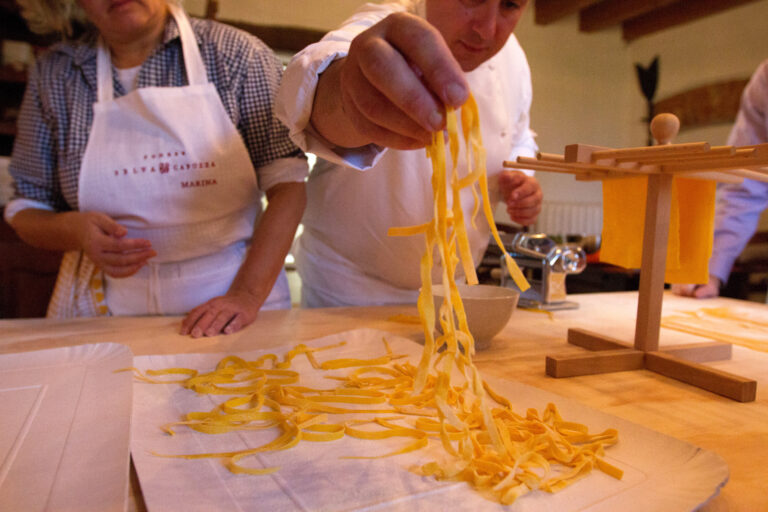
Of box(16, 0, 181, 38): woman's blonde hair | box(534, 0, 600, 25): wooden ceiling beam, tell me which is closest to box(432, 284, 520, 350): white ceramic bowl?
box(16, 0, 181, 38): woman's blonde hair

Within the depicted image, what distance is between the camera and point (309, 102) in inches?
24.9

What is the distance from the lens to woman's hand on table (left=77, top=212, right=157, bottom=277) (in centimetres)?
95

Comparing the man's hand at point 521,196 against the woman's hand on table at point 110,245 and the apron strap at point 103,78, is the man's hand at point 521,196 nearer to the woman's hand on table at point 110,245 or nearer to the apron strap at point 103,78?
the woman's hand on table at point 110,245

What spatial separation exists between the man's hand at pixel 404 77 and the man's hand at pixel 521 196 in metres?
0.69

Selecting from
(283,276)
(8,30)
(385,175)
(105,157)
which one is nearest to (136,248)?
(105,157)

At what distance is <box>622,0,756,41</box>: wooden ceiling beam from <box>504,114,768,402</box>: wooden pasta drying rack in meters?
4.18

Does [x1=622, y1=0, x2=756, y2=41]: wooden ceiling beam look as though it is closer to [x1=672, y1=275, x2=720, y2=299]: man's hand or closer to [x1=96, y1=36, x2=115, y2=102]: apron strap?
[x1=672, y1=275, x2=720, y2=299]: man's hand

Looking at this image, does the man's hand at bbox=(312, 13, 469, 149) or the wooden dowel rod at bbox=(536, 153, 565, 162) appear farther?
the wooden dowel rod at bbox=(536, 153, 565, 162)

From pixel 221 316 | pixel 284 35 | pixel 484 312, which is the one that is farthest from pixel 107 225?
pixel 284 35

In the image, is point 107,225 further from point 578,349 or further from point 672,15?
point 672,15

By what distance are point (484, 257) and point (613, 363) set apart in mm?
750

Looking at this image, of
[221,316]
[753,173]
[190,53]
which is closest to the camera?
[753,173]

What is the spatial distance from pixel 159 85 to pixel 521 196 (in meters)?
0.81

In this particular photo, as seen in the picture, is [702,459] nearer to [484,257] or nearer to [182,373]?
[182,373]
